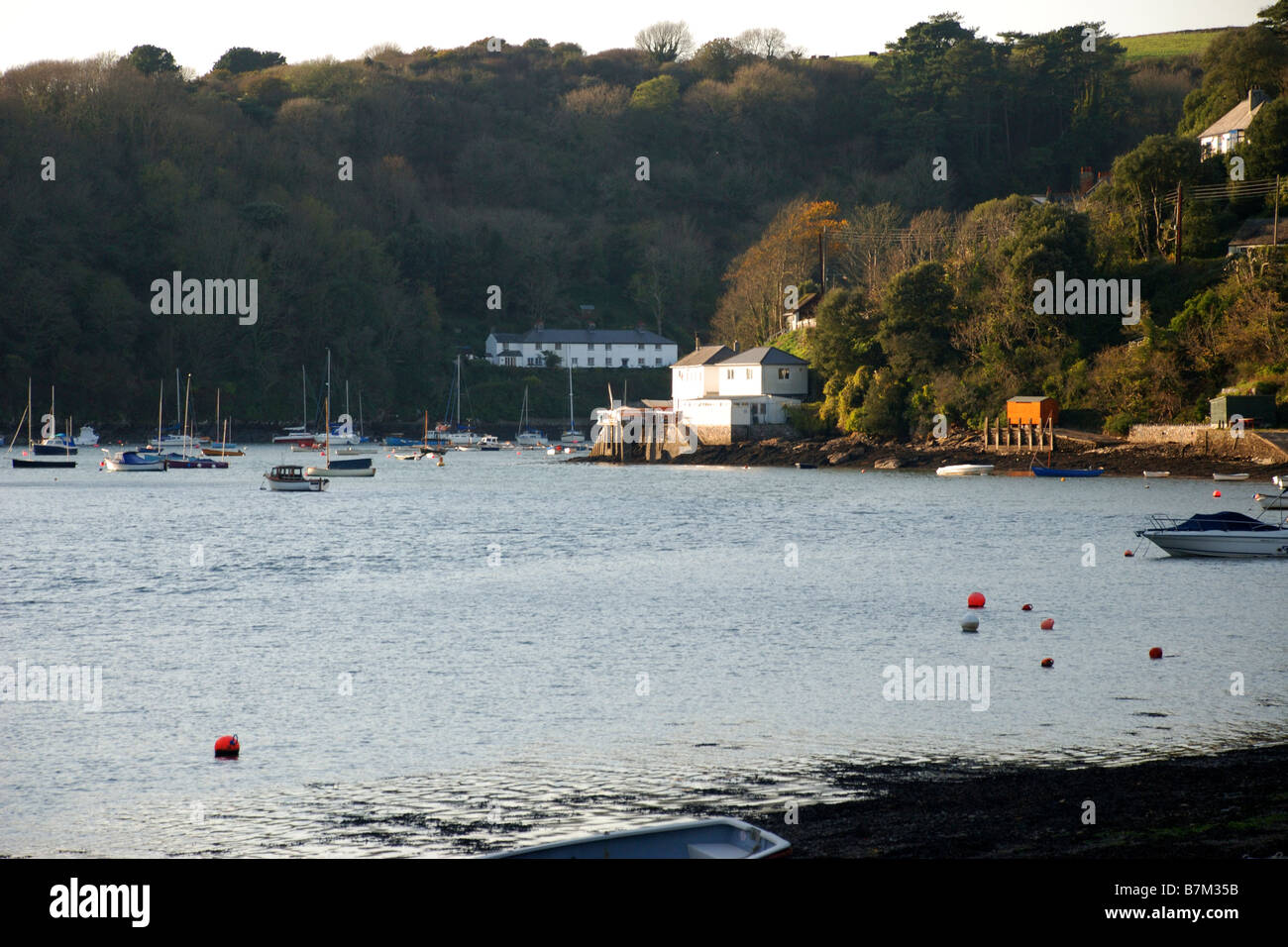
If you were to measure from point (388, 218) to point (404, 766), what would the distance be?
138389mm

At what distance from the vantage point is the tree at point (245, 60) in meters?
169

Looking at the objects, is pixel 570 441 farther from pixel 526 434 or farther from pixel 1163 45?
pixel 1163 45

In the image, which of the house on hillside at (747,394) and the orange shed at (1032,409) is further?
the house on hillside at (747,394)

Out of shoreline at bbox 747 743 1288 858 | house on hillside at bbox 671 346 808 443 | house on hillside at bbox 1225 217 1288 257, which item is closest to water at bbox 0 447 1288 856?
shoreline at bbox 747 743 1288 858

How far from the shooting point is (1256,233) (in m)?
78.2

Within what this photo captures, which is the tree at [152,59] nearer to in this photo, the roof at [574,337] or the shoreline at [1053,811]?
the roof at [574,337]

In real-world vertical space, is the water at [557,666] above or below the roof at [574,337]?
below

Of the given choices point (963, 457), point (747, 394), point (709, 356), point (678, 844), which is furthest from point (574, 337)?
point (678, 844)

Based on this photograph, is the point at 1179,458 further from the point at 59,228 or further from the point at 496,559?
the point at 59,228

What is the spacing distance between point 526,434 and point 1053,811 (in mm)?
124133

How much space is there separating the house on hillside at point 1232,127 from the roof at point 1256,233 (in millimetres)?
6100

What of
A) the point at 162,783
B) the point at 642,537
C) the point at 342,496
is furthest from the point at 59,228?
the point at 162,783

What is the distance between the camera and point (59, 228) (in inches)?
4646

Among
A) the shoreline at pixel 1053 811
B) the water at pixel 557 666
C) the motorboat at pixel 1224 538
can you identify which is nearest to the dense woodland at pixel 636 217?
the water at pixel 557 666
